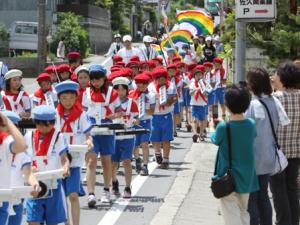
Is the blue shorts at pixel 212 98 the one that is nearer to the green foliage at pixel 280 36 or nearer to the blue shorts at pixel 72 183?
the green foliage at pixel 280 36

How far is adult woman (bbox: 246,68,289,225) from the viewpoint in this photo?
23.5ft

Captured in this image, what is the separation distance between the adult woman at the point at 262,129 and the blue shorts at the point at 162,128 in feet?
17.8

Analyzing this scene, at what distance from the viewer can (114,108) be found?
32.7ft

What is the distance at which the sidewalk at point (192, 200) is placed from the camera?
29.8 feet

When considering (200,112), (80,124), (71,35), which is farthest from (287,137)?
(71,35)

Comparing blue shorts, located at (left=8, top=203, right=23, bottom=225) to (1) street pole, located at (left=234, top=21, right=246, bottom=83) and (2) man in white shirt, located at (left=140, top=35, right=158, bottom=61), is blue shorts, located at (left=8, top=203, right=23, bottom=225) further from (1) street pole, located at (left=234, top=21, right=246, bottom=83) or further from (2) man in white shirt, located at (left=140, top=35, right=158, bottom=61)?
(2) man in white shirt, located at (left=140, top=35, right=158, bottom=61)

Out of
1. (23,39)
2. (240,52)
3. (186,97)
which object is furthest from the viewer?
(23,39)

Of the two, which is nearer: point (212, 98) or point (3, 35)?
point (212, 98)

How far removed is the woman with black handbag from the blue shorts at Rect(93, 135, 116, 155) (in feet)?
10.4

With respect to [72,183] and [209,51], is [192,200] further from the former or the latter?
[209,51]

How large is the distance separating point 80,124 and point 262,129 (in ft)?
6.85

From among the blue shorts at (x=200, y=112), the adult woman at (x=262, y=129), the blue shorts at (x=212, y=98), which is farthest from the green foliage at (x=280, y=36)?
the blue shorts at (x=212, y=98)

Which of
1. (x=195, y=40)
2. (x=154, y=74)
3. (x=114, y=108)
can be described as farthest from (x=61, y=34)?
(x=114, y=108)

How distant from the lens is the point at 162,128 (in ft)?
41.9
